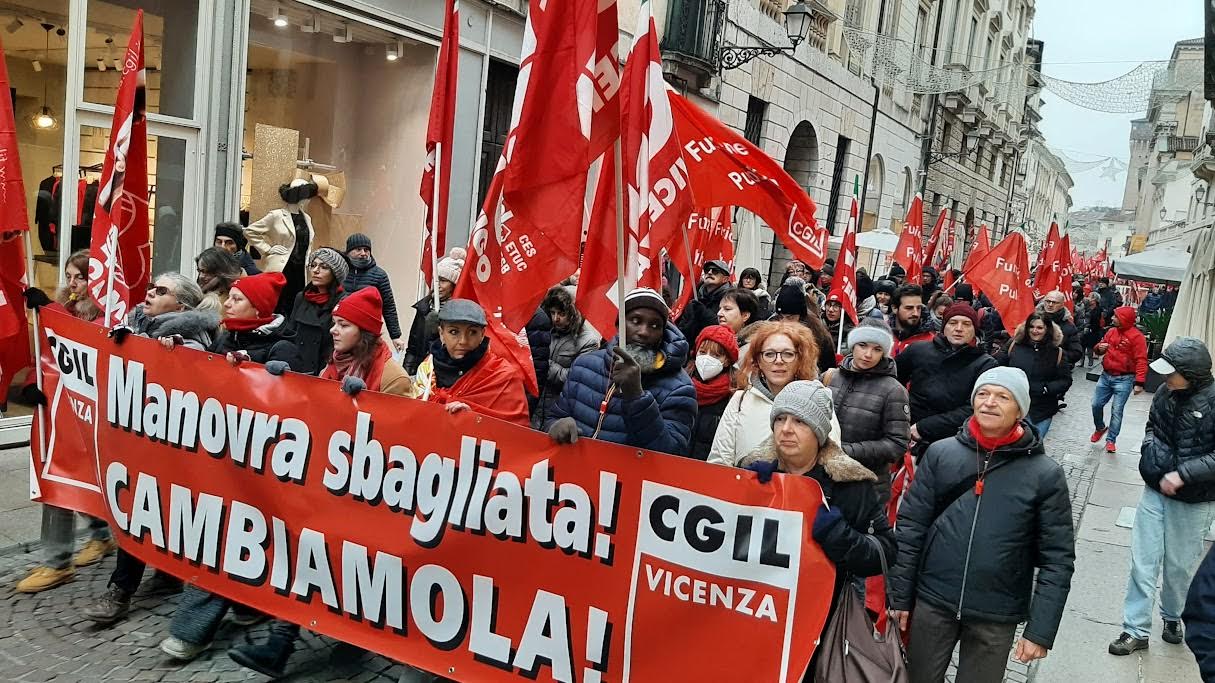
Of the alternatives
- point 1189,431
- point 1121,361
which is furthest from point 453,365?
point 1121,361

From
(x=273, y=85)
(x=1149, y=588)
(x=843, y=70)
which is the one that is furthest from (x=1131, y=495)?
(x=843, y=70)

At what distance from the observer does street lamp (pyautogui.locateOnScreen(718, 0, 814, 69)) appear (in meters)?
14.5

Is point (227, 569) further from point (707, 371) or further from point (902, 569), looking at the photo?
point (902, 569)

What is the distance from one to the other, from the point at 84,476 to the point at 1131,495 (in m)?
8.98

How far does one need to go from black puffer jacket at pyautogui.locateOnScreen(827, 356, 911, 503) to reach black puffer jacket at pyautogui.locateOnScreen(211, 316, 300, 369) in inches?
112

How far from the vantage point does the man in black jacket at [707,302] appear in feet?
26.1

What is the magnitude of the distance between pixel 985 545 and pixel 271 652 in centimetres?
296

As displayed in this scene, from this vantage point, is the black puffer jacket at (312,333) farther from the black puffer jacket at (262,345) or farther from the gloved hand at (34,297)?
the gloved hand at (34,297)

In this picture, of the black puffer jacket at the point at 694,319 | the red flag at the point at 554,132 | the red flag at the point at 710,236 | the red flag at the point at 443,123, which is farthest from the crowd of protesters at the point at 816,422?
the red flag at the point at 710,236

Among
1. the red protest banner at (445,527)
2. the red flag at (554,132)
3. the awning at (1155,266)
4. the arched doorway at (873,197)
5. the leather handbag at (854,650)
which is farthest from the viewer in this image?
the arched doorway at (873,197)

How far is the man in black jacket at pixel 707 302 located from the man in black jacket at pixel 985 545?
11.5ft

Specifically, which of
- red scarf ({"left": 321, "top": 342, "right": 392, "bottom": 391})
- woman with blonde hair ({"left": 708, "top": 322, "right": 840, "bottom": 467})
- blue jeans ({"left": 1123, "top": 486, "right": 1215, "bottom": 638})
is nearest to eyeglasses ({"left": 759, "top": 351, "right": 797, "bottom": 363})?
woman with blonde hair ({"left": 708, "top": 322, "right": 840, "bottom": 467})

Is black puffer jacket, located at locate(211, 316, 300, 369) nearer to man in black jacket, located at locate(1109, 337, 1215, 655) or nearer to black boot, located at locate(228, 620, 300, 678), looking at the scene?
black boot, located at locate(228, 620, 300, 678)

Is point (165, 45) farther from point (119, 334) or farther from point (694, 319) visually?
point (694, 319)
